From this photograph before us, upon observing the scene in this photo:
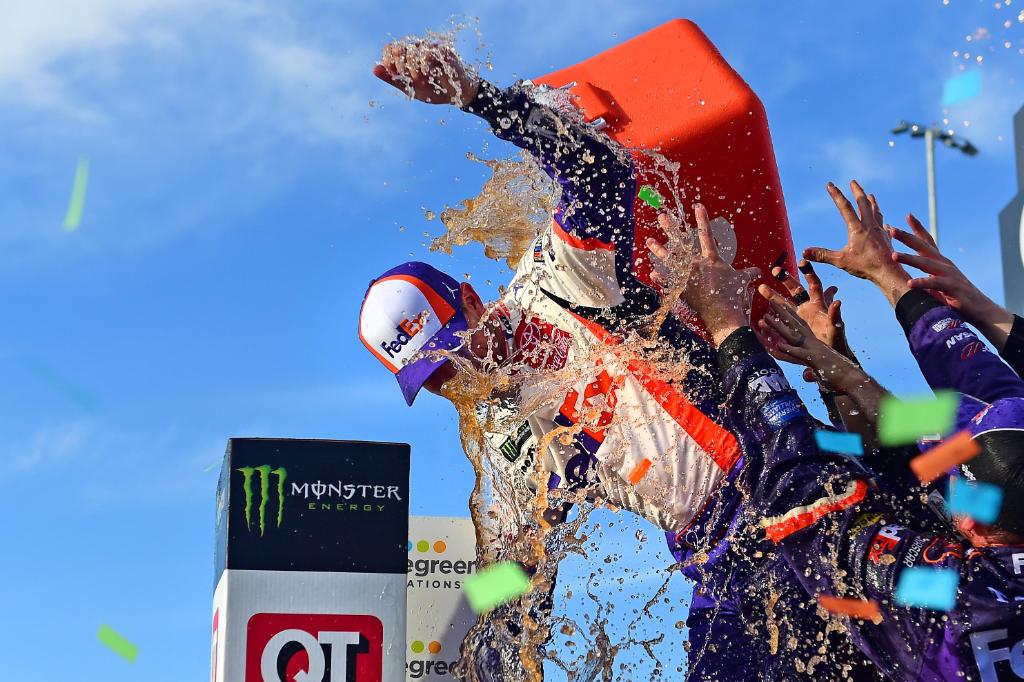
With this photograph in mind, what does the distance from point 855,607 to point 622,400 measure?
4.29ft

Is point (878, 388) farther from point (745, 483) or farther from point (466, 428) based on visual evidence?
point (466, 428)

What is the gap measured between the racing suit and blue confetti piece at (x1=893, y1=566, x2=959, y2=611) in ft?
2.47

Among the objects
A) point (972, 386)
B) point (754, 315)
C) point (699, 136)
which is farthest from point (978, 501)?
point (699, 136)

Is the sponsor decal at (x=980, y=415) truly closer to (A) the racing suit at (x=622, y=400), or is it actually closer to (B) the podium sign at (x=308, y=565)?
(A) the racing suit at (x=622, y=400)

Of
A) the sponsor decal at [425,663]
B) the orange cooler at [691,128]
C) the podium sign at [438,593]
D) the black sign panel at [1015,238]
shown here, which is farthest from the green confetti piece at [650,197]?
the black sign panel at [1015,238]

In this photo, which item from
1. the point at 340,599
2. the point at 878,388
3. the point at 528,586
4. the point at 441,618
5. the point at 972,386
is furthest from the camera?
the point at 441,618

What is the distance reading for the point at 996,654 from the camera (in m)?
2.62

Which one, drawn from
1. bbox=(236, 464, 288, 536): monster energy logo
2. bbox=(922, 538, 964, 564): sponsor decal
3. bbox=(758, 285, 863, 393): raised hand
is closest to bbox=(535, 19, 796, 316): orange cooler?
bbox=(758, 285, 863, 393): raised hand

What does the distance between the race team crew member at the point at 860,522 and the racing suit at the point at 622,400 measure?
0.42 meters

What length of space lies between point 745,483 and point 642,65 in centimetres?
141

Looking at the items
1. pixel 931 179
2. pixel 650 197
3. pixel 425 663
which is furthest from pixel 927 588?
pixel 931 179

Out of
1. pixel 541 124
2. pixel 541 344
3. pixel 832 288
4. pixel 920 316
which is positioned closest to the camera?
pixel 920 316

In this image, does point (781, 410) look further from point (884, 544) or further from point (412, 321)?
point (412, 321)

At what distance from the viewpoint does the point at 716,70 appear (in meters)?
4.04
